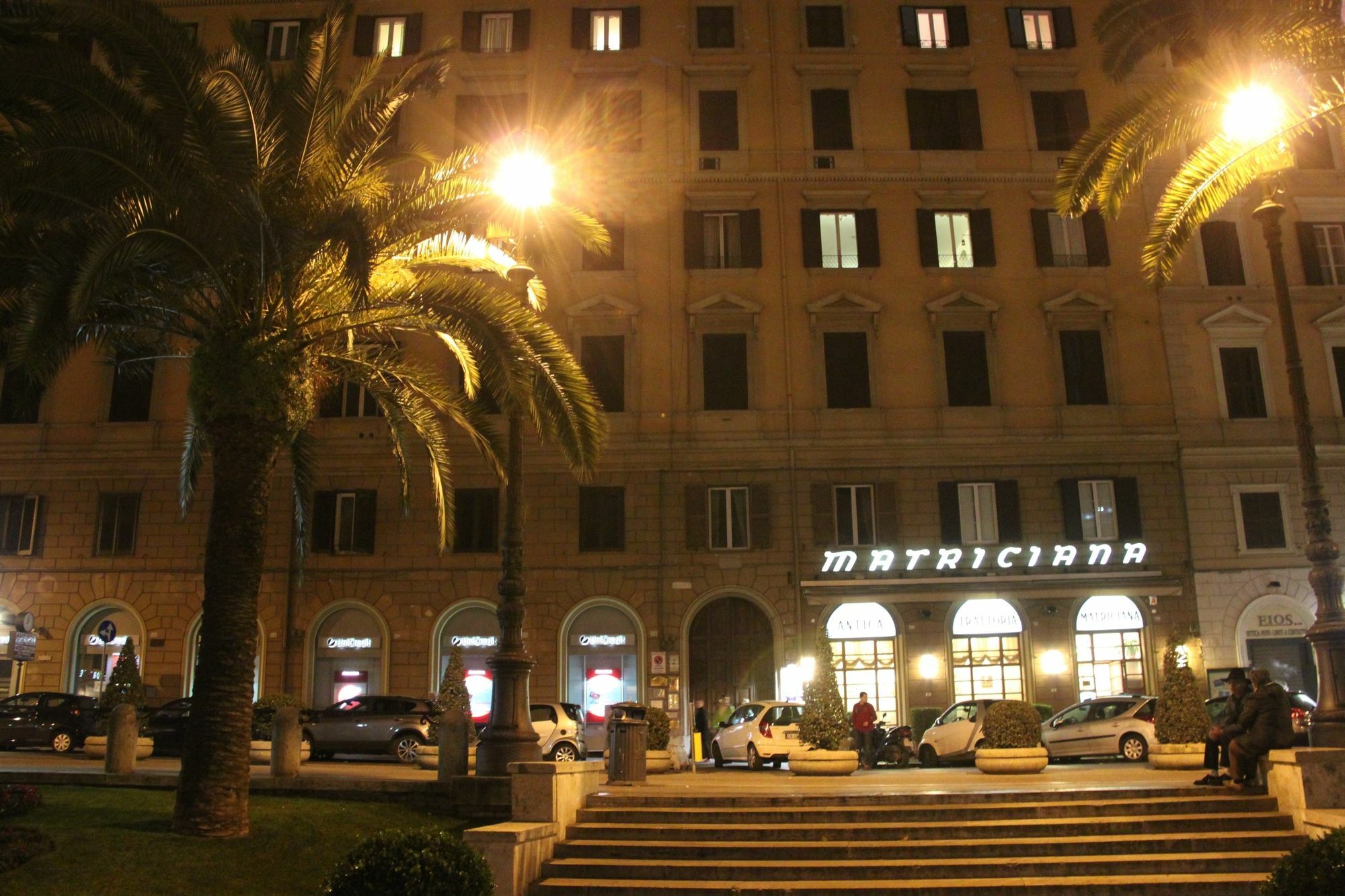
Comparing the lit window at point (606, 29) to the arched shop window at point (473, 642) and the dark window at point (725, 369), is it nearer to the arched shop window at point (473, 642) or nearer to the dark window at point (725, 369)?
the dark window at point (725, 369)

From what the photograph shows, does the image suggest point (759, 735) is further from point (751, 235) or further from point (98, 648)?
point (98, 648)

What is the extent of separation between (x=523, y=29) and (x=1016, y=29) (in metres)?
14.3

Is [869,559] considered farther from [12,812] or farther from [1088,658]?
[12,812]

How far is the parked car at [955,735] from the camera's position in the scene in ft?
81.6

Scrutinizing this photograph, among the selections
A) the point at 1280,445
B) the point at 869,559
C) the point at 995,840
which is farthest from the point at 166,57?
the point at 1280,445

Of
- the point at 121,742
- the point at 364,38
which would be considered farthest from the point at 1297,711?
the point at 364,38

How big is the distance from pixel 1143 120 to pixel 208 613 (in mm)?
14939

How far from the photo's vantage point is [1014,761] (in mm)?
17766

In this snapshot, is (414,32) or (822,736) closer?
(822,736)

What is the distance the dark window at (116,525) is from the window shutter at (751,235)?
17.7 metres

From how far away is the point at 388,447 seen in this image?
104 feet

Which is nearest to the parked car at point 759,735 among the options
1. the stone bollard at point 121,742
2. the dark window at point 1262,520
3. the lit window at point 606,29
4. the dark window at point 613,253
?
the stone bollard at point 121,742

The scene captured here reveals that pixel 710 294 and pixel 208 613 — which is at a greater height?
pixel 710 294

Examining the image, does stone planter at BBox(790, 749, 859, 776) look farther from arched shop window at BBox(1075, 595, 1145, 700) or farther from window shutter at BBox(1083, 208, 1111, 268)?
window shutter at BBox(1083, 208, 1111, 268)
